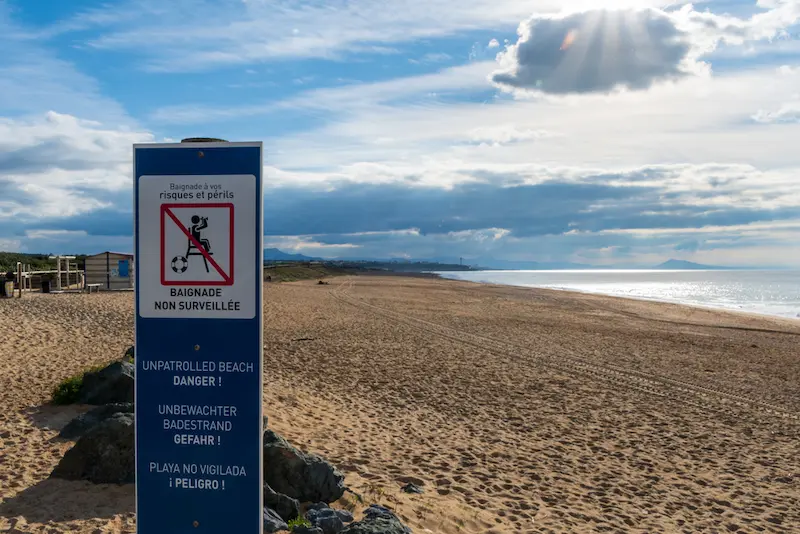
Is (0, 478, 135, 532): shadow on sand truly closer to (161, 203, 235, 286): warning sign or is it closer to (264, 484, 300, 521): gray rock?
(264, 484, 300, 521): gray rock

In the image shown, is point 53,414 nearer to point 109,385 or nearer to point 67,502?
point 109,385

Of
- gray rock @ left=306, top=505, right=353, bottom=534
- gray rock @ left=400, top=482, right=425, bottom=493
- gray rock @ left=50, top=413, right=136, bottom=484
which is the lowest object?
gray rock @ left=400, top=482, right=425, bottom=493

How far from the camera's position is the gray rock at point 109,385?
8.27m

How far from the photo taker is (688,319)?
105ft

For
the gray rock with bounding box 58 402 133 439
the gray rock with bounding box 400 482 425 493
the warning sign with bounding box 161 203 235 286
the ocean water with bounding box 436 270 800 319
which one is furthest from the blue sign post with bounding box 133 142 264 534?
the ocean water with bounding box 436 270 800 319

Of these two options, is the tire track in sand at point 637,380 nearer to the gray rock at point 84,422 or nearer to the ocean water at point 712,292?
the gray rock at point 84,422

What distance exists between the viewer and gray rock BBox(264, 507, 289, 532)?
16.7 feet

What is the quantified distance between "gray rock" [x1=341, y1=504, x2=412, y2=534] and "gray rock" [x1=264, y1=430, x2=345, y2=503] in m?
0.81

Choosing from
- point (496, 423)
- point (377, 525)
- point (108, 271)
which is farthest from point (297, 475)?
point (108, 271)

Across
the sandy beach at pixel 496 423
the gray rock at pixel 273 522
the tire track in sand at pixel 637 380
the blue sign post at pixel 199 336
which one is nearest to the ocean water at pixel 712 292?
the tire track in sand at pixel 637 380

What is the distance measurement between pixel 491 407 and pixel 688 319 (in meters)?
24.6

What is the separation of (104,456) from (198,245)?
3601 mm

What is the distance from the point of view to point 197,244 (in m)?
3.35

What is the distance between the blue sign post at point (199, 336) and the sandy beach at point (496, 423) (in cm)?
214
